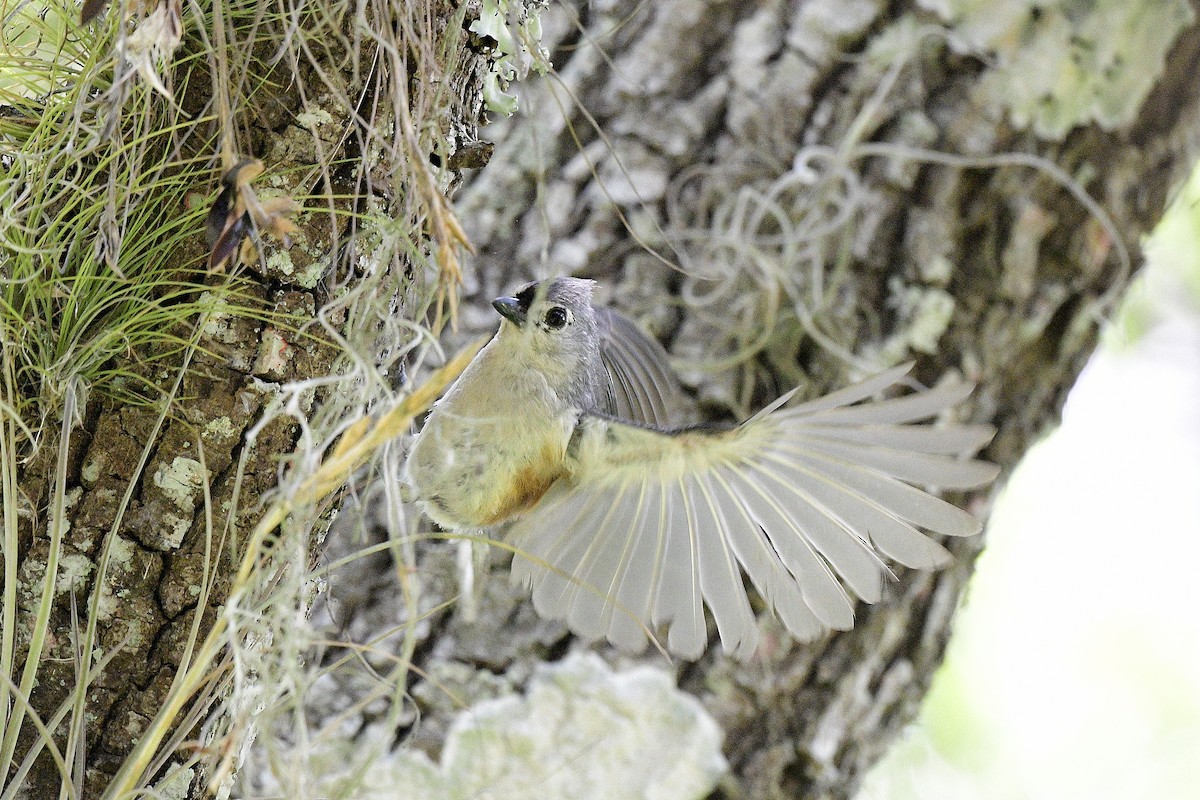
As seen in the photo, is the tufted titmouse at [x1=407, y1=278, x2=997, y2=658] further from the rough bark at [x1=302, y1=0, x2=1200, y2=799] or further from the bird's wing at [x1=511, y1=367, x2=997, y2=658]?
the rough bark at [x1=302, y1=0, x2=1200, y2=799]

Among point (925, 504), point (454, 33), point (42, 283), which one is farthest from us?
point (925, 504)

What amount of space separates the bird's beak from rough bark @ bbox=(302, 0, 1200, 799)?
9.6 inches

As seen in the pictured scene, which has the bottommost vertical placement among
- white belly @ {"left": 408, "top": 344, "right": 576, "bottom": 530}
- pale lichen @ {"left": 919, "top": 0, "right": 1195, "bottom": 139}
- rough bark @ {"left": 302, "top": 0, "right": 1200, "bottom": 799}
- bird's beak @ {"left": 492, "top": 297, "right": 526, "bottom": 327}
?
white belly @ {"left": 408, "top": 344, "right": 576, "bottom": 530}

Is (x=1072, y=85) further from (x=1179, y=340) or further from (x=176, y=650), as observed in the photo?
(x=176, y=650)

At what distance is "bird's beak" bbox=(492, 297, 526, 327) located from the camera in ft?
5.65

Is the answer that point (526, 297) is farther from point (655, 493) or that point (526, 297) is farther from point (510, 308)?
point (655, 493)

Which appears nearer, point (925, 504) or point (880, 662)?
point (925, 504)

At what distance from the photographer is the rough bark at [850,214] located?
190cm

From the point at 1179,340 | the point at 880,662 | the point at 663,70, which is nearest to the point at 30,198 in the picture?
the point at 663,70

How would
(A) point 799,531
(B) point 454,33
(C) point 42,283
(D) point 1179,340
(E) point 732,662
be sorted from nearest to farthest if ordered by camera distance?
(C) point 42,283 → (B) point 454,33 → (A) point 799,531 → (E) point 732,662 → (D) point 1179,340

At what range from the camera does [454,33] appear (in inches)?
43.5

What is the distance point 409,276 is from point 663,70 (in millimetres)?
985

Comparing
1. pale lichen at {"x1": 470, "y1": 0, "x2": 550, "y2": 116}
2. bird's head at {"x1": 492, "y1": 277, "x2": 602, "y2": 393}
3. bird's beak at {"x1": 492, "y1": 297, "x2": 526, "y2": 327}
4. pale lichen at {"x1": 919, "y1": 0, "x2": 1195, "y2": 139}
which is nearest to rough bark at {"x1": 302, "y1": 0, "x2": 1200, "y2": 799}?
pale lichen at {"x1": 919, "y1": 0, "x2": 1195, "y2": 139}

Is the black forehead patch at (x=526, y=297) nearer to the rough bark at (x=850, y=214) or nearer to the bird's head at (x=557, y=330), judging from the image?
the bird's head at (x=557, y=330)
